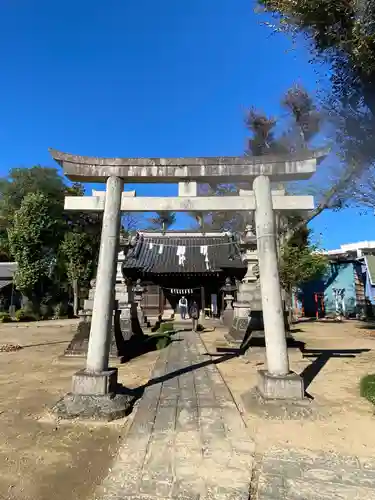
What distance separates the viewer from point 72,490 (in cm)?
313

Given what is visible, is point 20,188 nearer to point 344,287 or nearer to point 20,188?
point 20,188

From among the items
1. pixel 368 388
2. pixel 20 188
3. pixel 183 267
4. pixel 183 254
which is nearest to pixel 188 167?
pixel 368 388

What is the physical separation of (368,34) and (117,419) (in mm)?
8828

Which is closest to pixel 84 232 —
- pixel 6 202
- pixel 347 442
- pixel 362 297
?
pixel 6 202

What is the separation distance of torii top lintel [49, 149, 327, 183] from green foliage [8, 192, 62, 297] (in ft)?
80.6

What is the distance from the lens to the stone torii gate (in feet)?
18.3

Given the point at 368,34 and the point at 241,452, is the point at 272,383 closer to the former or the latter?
the point at 241,452

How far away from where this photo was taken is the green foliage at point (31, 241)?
92.3 feet

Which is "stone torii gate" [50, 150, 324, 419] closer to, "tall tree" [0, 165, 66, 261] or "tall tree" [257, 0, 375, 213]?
"tall tree" [257, 0, 375, 213]

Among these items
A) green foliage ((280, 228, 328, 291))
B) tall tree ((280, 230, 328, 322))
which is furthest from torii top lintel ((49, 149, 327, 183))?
green foliage ((280, 228, 328, 291))

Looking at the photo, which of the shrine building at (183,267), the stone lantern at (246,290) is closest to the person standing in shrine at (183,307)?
the shrine building at (183,267)

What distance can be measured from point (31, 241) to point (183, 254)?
525 inches

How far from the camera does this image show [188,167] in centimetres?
635

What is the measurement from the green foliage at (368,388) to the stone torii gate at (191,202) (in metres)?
1.75
